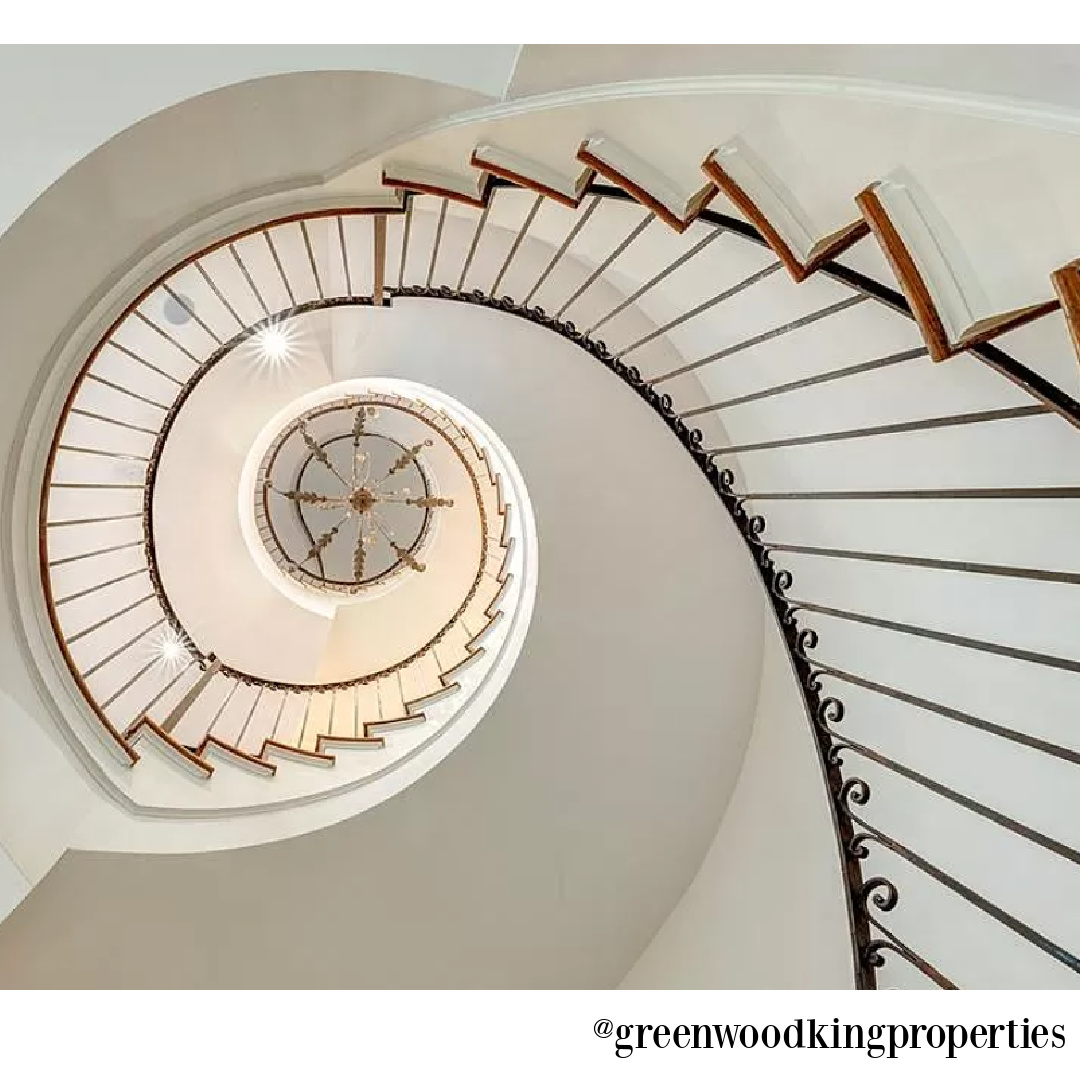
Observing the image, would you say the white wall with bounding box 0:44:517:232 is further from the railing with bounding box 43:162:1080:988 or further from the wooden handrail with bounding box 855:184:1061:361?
the wooden handrail with bounding box 855:184:1061:361

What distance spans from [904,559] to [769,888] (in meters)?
2.76

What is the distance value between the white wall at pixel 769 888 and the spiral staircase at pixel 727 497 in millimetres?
25

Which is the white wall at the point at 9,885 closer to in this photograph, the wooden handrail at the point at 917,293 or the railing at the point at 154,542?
the railing at the point at 154,542

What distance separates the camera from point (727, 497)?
3.15 meters

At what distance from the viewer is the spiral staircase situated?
2127mm

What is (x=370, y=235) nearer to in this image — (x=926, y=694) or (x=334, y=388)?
(x=334, y=388)

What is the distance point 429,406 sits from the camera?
7.36 m

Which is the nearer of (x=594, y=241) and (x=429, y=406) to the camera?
(x=594, y=241)

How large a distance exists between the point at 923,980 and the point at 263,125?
396cm

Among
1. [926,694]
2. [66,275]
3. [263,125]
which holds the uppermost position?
[263,125]

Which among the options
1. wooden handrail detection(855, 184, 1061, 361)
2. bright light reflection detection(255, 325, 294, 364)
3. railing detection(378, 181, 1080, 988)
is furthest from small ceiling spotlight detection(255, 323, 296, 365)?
wooden handrail detection(855, 184, 1061, 361)

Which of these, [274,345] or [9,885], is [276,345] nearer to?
[274,345]
